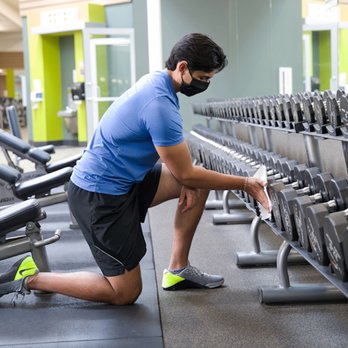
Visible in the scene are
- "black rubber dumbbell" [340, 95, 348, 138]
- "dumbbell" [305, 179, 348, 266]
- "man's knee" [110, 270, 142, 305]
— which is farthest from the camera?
"man's knee" [110, 270, 142, 305]

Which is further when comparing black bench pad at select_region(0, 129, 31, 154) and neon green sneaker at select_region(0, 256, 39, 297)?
black bench pad at select_region(0, 129, 31, 154)

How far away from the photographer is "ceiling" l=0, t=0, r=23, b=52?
1473cm

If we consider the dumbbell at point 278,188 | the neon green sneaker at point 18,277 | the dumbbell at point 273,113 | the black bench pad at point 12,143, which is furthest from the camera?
the black bench pad at point 12,143

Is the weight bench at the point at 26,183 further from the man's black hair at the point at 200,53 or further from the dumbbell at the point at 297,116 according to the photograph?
the man's black hair at the point at 200,53

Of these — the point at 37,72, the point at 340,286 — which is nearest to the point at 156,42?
the point at 340,286

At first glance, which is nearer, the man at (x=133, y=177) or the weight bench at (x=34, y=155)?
the man at (x=133, y=177)

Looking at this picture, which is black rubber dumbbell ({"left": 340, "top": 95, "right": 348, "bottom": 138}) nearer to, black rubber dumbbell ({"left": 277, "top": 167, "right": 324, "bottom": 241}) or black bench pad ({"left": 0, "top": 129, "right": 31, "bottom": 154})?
black rubber dumbbell ({"left": 277, "top": 167, "right": 324, "bottom": 241})

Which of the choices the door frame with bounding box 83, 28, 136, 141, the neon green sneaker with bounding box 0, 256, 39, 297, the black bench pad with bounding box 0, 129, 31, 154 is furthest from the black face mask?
the door frame with bounding box 83, 28, 136, 141

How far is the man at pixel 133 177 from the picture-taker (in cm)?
220

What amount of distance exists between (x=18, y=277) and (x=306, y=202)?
4.25 ft

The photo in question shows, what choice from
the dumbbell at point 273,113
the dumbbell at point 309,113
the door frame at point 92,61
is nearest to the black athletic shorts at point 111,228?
the dumbbell at point 309,113

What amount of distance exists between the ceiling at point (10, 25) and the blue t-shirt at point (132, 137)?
42.1 ft

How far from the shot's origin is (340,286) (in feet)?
5.40

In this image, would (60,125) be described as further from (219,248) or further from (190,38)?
(190,38)
